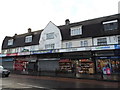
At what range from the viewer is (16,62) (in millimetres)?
35062

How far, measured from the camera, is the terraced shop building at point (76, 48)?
73.3ft

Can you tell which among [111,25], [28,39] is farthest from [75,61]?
[28,39]

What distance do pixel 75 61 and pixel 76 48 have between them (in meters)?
2.87

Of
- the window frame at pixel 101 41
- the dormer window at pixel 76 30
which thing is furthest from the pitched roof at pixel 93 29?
the window frame at pixel 101 41

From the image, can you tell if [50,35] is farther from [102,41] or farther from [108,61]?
[108,61]

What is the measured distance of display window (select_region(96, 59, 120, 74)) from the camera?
2158 centimetres

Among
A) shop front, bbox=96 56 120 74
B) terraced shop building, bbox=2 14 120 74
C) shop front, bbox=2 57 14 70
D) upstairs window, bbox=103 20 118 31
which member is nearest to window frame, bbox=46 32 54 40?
terraced shop building, bbox=2 14 120 74

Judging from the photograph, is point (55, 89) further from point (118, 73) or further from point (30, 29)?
point (30, 29)

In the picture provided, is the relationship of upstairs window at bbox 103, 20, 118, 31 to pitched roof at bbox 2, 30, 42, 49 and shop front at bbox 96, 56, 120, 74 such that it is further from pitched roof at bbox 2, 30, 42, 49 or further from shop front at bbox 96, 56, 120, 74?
pitched roof at bbox 2, 30, 42, 49

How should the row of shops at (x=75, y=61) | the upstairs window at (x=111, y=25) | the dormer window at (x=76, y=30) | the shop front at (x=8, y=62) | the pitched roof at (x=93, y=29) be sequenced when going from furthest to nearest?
1. the shop front at (x=8, y=62)
2. the dormer window at (x=76, y=30)
3. the pitched roof at (x=93, y=29)
4. the upstairs window at (x=111, y=25)
5. the row of shops at (x=75, y=61)

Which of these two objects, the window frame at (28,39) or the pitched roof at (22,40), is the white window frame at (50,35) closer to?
the pitched roof at (22,40)

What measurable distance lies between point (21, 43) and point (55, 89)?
96.9 feet

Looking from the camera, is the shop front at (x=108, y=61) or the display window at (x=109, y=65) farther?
the display window at (x=109, y=65)

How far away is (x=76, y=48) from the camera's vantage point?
23781 millimetres
